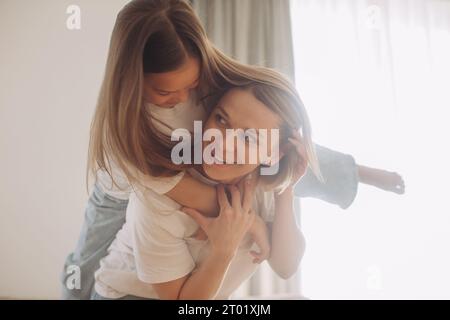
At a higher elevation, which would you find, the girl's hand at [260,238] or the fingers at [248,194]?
the fingers at [248,194]

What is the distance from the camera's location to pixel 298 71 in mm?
1292

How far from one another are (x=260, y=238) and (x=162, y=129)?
0.40m

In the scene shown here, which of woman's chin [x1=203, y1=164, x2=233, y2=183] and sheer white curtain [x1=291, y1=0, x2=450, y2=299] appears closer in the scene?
woman's chin [x1=203, y1=164, x2=233, y2=183]

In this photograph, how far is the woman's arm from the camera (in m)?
1.13

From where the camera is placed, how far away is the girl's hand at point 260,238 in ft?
3.61

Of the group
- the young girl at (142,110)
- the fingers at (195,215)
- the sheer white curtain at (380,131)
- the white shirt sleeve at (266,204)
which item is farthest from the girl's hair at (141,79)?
the sheer white curtain at (380,131)

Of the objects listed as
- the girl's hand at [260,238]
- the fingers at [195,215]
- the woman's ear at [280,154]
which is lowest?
the girl's hand at [260,238]

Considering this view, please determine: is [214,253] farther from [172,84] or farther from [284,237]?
[172,84]

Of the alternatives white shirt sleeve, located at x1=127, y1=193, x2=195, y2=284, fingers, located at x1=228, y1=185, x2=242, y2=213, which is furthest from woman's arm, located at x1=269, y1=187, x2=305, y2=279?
white shirt sleeve, located at x1=127, y1=193, x2=195, y2=284

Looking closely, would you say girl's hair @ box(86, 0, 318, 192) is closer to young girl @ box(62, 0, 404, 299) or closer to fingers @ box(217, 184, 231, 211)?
young girl @ box(62, 0, 404, 299)

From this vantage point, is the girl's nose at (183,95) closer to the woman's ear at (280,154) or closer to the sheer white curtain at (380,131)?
the woman's ear at (280,154)

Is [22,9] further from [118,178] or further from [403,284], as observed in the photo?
[403,284]
